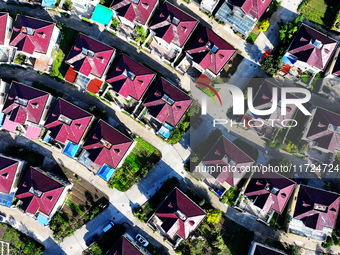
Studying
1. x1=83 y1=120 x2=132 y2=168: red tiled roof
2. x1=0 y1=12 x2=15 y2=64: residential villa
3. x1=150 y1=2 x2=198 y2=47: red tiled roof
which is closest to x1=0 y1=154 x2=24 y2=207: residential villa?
x1=83 y1=120 x2=132 y2=168: red tiled roof

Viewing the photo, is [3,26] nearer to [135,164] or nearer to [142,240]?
[135,164]

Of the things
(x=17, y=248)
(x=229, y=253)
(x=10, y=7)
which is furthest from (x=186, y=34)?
(x=17, y=248)

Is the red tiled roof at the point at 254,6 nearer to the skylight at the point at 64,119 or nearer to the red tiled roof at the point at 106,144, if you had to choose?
the red tiled roof at the point at 106,144

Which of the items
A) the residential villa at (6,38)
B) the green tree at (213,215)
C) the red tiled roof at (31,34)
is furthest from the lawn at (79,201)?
the residential villa at (6,38)

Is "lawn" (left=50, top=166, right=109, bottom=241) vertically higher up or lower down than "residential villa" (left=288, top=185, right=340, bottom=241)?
lower down

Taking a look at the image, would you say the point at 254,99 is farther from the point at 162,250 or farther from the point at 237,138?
the point at 162,250

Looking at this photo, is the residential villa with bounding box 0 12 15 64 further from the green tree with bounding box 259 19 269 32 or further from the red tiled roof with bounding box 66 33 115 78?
the green tree with bounding box 259 19 269 32
